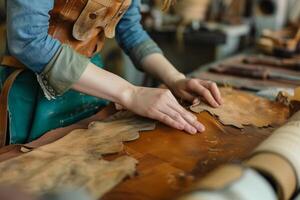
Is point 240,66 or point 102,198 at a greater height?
point 102,198

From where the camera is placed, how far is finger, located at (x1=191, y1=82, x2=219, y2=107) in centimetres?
114

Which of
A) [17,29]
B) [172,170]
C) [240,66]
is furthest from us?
[240,66]

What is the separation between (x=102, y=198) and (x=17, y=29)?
421 millimetres

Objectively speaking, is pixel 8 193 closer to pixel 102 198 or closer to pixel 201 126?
pixel 102 198

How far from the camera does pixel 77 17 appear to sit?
1109 mm

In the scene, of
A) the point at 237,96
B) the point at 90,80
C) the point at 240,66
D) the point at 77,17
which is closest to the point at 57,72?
the point at 90,80

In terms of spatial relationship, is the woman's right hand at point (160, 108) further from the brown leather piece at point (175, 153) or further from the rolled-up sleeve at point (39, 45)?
the rolled-up sleeve at point (39, 45)

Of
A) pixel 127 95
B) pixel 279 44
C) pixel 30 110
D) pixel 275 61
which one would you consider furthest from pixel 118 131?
pixel 279 44

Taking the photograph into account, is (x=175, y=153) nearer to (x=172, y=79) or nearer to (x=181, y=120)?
(x=181, y=120)

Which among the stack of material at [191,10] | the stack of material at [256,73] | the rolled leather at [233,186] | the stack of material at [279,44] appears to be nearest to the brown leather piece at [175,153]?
the rolled leather at [233,186]

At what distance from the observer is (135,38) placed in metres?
1.34

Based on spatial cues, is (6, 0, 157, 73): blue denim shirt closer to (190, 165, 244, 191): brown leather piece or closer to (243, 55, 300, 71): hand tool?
(190, 165, 244, 191): brown leather piece

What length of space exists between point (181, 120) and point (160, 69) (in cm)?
32

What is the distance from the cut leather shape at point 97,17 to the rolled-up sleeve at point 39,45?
0.45 feet
